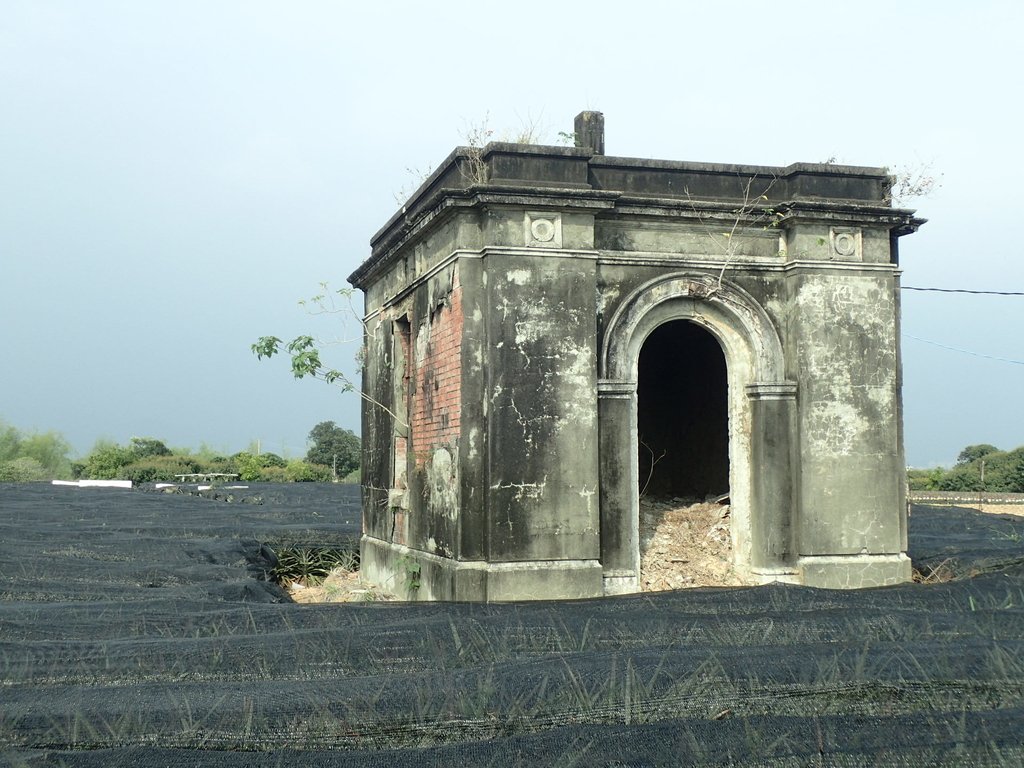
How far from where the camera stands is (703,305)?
28.5 feet

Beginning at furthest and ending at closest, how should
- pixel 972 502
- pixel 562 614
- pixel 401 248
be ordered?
pixel 972 502, pixel 401 248, pixel 562 614

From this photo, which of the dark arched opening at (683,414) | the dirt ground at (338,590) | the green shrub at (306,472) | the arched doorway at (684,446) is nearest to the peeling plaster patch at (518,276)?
the arched doorway at (684,446)

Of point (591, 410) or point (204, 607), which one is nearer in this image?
point (204, 607)

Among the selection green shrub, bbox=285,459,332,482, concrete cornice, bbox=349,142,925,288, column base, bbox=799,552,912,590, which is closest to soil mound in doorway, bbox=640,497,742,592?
column base, bbox=799,552,912,590

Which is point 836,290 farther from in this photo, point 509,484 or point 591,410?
point 509,484

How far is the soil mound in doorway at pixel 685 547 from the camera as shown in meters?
8.82

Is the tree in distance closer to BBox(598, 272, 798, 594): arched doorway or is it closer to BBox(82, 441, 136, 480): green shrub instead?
BBox(82, 441, 136, 480): green shrub

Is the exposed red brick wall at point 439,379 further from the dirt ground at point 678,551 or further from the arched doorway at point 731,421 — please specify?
the dirt ground at point 678,551

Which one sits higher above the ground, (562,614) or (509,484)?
(509,484)

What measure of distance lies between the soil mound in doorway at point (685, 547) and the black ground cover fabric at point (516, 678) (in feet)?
5.11

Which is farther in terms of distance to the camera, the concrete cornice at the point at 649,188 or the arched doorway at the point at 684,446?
the arched doorway at the point at 684,446

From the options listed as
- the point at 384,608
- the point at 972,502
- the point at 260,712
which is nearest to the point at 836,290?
the point at 384,608

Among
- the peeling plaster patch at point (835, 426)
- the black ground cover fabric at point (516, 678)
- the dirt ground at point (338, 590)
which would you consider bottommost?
the dirt ground at point (338, 590)

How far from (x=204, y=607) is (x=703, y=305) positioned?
488 centimetres
